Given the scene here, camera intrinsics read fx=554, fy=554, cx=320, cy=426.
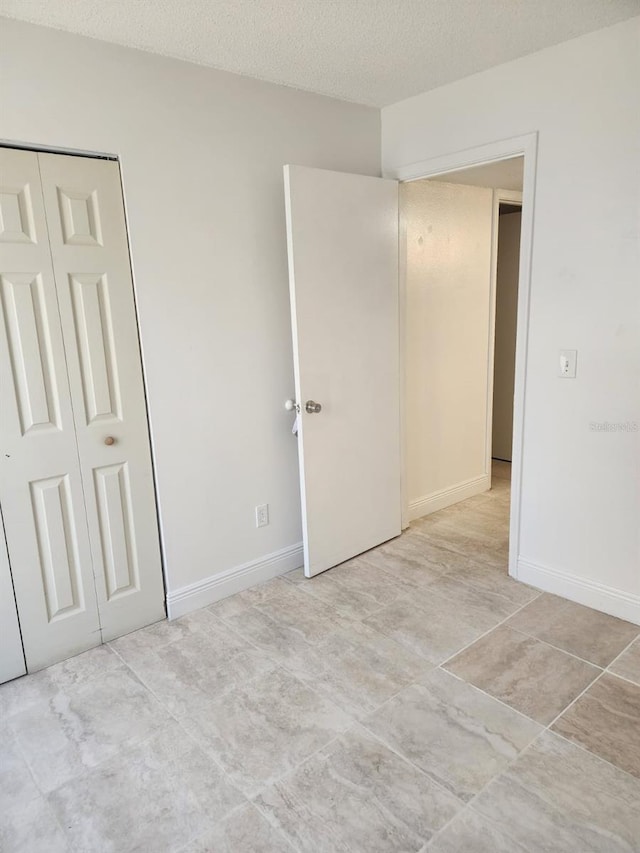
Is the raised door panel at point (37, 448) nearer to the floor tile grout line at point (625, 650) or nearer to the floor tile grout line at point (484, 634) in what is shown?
the floor tile grout line at point (484, 634)

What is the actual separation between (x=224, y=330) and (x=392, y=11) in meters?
1.37

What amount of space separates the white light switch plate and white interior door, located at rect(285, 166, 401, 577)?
36.8 inches

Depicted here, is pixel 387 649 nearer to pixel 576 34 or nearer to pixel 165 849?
pixel 165 849

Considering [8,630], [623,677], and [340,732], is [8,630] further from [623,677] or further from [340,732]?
[623,677]

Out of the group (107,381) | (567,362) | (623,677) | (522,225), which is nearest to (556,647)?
(623,677)

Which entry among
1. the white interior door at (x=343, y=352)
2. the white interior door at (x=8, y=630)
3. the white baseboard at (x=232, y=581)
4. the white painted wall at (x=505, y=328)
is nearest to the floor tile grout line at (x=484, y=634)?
the white interior door at (x=343, y=352)

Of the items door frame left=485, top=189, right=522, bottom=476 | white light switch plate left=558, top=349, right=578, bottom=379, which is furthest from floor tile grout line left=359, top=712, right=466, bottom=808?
door frame left=485, top=189, right=522, bottom=476

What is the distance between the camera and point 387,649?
89.0 inches

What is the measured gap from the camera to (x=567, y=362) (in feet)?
7.95

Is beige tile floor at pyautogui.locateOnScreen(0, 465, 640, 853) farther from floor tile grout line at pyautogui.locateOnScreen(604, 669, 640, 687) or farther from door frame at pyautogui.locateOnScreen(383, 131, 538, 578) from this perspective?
Answer: door frame at pyautogui.locateOnScreen(383, 131, 538, 578)

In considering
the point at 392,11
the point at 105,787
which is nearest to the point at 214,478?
the point at 105,787

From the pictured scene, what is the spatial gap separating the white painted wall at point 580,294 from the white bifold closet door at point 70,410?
176 cm

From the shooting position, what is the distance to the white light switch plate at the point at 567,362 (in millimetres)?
2402

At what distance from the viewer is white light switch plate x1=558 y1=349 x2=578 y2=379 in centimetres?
240
